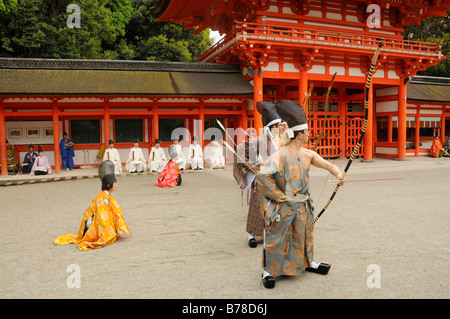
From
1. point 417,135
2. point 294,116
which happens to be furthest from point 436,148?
point 294,116

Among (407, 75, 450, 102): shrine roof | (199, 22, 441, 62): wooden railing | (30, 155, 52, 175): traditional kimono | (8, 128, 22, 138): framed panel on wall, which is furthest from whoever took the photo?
(407, 75, 450, 102): shrine roof

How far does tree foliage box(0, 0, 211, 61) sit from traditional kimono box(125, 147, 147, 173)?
906 cm

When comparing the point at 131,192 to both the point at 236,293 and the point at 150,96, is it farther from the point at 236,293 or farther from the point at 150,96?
the point at 236,293

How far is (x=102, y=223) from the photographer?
14.4ft

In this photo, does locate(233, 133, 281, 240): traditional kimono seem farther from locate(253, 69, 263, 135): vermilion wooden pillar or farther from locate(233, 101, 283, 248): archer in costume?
locate(253, 69, 263, 135): vermilion wooden pillar

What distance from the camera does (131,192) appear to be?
833 centimetres

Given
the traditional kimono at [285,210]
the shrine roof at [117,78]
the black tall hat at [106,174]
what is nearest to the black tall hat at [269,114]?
the traditional kimono at [285,210]

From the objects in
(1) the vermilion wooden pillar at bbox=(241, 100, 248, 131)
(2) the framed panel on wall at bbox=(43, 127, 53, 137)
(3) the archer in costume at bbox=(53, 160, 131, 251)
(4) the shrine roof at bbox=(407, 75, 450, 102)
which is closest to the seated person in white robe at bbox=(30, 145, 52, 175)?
(2) the framed panel on wall at bbox=(43, 127, 53, 137)

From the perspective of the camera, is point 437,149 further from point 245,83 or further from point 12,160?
point 12,160

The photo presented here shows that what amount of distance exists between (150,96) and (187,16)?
Result: 23.0 feet

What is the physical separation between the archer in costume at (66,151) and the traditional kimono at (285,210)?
11.6 metres

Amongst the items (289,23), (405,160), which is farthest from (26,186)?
(405,160)

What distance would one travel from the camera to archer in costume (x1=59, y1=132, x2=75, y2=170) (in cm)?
1283

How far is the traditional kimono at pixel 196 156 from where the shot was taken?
42.6 ft
